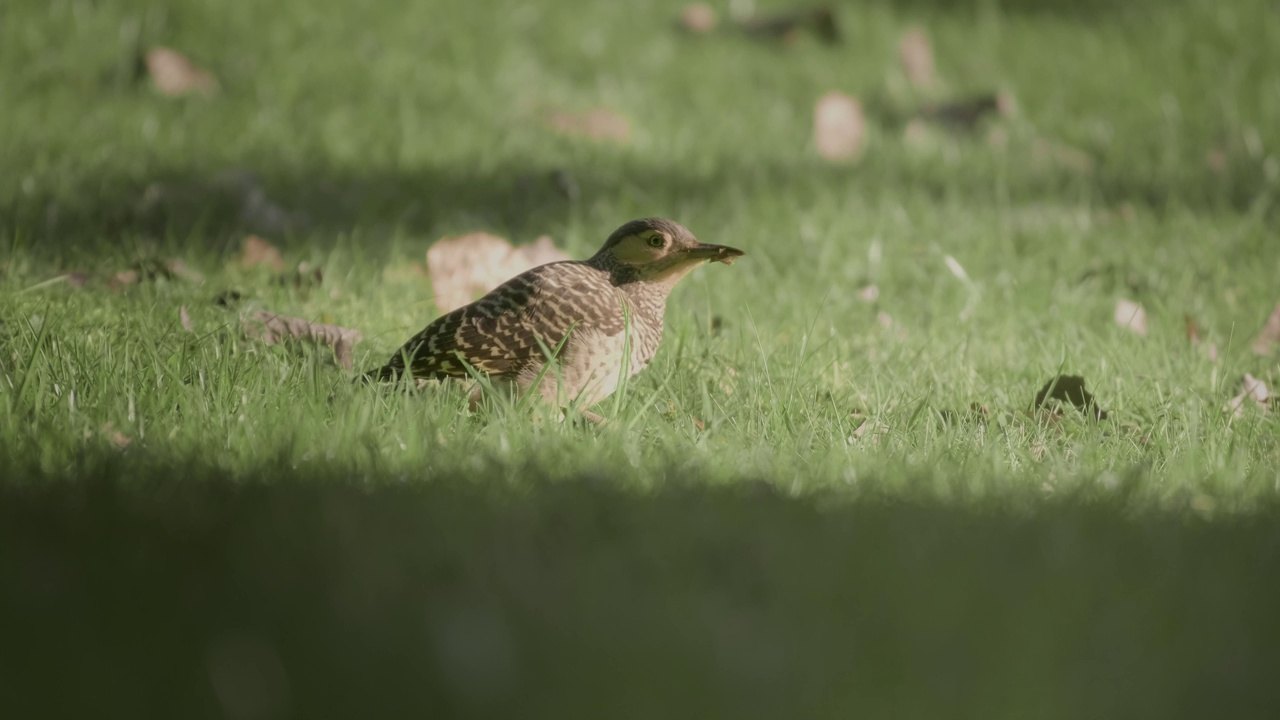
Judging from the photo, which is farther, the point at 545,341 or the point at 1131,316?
the point at 1131,316

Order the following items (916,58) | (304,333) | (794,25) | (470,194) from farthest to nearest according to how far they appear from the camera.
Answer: (794,25)
(916,58)
(470,194)
(304,333)

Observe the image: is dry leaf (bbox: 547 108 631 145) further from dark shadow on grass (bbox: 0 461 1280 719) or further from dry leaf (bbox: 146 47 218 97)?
dark shadow on grass (bbox: 0 461 1280 719)

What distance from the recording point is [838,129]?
6410mm

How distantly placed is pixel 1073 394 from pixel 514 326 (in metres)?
1.50

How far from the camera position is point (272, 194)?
17.1ft

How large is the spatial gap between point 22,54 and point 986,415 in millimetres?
5130

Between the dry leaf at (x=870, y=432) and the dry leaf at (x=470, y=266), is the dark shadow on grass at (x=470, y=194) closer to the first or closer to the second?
the dry leaf at (x=470, y=266)

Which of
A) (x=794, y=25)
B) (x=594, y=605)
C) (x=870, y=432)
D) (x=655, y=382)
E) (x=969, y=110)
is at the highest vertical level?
(x=794, y=25)

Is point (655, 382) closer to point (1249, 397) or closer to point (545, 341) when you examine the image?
point (545, 341)

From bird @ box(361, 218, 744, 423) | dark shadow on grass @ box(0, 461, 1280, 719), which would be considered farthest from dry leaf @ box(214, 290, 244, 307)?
dark shadow on grass @ box(0, 461, 1280, 719)

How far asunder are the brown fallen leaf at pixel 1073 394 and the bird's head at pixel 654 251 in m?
0.92

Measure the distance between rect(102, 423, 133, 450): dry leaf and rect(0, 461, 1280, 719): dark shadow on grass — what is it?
9.8 inches

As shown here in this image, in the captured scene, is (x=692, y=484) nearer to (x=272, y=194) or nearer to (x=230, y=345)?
(x=230, y=345)

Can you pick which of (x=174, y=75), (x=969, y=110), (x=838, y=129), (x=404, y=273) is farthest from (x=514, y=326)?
(x=969, y=110)
